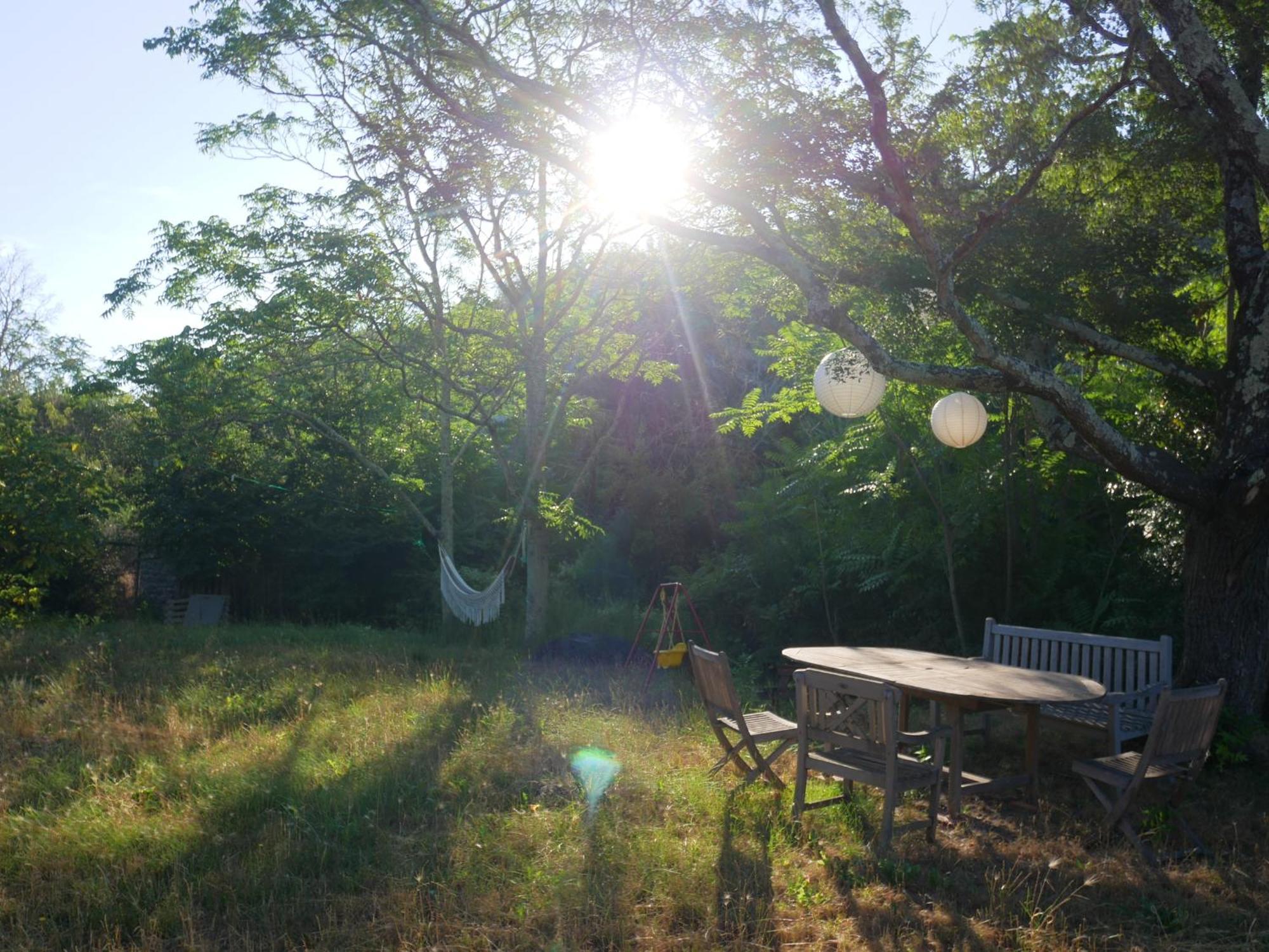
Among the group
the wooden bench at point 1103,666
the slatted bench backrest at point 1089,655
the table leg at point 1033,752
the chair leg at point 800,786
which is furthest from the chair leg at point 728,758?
the wooden bench at point 1103,666

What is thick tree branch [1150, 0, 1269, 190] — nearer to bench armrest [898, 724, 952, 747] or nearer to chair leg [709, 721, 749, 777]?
bench armrest [898, 724, 952, 747]

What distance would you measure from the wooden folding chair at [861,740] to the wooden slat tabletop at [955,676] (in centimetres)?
27

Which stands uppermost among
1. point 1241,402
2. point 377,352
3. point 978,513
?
point 377,352

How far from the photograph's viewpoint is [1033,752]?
5848 mm

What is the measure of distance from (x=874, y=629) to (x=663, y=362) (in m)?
5.62

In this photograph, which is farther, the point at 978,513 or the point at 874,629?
the point at 874,629

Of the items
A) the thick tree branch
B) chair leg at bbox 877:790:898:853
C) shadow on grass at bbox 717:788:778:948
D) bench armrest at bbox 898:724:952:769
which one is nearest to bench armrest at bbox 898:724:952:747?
bench armrest at bbox 898:724:952:769

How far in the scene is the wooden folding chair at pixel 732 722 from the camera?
225 inches

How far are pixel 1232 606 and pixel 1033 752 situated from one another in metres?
1.89

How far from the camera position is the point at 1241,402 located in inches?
253

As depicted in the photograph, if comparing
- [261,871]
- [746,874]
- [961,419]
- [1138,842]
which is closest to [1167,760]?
[1138,842]

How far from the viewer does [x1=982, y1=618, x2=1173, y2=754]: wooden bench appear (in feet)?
Result: 20.0

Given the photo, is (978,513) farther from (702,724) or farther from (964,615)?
(702,724)

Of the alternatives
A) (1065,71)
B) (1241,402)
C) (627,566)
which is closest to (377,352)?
(627,566)
